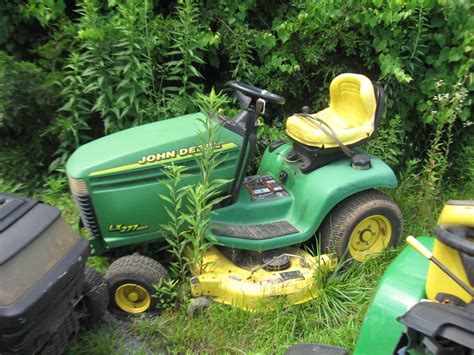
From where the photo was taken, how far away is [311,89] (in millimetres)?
4172

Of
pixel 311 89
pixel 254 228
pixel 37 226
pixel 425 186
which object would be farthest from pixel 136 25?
pixel 425 186

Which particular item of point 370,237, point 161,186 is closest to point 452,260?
point 370,237

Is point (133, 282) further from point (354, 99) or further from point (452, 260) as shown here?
point (354, 99)

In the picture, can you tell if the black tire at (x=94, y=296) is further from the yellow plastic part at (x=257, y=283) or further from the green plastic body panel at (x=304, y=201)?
the green plastic body panel at (x=304, y=201)

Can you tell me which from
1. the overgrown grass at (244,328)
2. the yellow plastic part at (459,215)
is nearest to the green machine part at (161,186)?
the overgrown grass at (244,328)

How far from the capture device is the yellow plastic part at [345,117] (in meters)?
2.84

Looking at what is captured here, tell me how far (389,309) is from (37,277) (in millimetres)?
1360

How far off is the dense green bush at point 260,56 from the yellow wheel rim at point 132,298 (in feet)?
4.74

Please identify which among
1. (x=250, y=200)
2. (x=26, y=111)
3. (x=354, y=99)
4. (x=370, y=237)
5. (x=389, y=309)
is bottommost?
(x=370, y=237)

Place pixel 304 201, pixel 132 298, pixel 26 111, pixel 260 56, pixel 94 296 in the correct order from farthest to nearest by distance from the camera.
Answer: pixel 260 56
pixel 26 111
pixel 304 201
pixel 132 298
pixel 94 296

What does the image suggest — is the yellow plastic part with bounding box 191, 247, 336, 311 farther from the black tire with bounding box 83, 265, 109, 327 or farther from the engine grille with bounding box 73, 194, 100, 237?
the engine grille with bounding box 73, 194, 100, 237

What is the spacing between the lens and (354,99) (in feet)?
9.95

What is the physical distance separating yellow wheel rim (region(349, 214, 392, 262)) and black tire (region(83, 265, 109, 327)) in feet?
4.88

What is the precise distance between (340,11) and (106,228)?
2540mm
